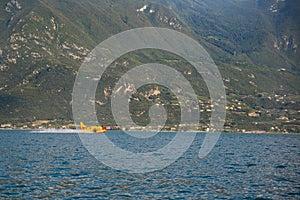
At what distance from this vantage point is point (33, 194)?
6750cm

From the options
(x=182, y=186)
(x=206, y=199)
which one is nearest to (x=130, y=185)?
(x=182, y=186)

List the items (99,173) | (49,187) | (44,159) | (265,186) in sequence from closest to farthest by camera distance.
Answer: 1. (49,187)
2. (265,186)
3. (99,173)
4. (44,159)

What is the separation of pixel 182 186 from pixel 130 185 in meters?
7.91

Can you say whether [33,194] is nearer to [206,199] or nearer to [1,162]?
[206,199]

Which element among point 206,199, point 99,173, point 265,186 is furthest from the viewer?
point 99,173

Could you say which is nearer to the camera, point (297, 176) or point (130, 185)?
point (130, 185)

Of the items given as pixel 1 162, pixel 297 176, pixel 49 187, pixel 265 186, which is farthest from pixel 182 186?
pixel 1 162

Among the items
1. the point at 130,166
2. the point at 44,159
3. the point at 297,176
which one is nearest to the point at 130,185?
the point at 130,166

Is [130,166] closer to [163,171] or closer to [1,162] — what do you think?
[163,171]

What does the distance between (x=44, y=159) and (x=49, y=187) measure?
42.0 m

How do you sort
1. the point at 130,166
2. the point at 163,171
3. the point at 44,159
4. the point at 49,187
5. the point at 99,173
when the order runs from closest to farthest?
1. the point at 49,187
2. the point at 99,173
3. the point at 163,171
4. the point at 130,166
5. the point at 44,159

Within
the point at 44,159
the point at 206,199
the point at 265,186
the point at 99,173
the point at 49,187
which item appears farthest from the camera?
the point at 44,159

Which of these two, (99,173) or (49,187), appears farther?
(99,173)

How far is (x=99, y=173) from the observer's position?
89.6 metres
